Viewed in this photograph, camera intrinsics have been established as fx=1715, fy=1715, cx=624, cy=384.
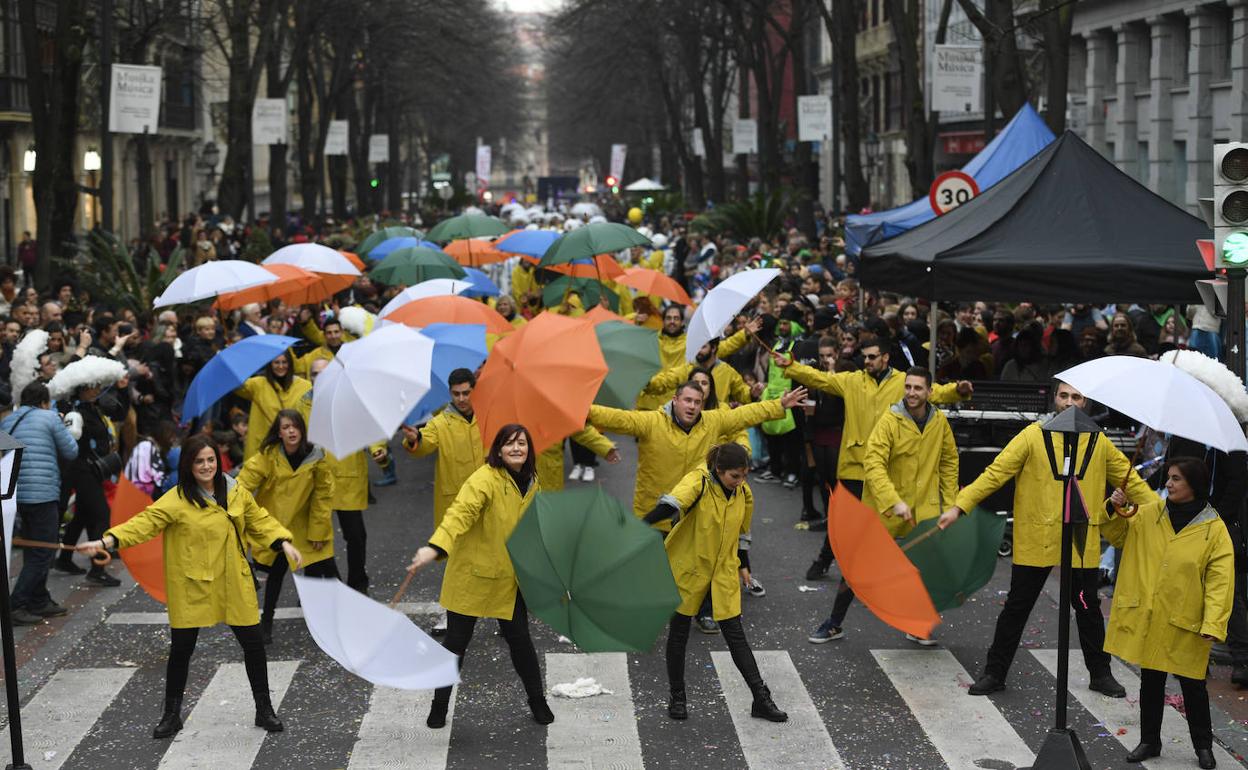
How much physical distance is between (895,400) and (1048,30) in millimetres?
10840

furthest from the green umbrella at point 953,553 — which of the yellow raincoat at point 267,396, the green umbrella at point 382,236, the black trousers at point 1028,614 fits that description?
the green umbrella at point 382,236

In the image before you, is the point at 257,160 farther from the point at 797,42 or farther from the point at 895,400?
the point at 895,400

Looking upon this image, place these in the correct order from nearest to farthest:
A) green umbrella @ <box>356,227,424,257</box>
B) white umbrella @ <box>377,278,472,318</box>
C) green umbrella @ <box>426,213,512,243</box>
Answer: white umbrella @ <box>377,278,472,318</box> → green umbrella @ <box>426,213,512,243</box> → green umbrella @ <box>356,227,424,257</box>

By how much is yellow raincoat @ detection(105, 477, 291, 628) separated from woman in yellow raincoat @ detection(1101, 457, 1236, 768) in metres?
4.37

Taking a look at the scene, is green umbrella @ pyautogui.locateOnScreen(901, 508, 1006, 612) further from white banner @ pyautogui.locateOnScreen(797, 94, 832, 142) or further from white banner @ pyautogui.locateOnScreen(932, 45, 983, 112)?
white banner @ pyautogui.locateOnScreen(797, 94, 832, 142)

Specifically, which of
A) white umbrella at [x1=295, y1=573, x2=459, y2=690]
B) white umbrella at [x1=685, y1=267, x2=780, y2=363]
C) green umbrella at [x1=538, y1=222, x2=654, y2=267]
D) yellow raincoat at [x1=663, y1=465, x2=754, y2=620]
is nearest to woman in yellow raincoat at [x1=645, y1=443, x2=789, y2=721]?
yellow raincoat at [x1=663, y1=465, x2=754, y2=620]

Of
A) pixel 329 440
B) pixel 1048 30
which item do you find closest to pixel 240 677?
pixel 329 440

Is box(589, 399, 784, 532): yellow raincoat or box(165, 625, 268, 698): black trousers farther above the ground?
box(589, 399, 784, 532): yellow raincoat

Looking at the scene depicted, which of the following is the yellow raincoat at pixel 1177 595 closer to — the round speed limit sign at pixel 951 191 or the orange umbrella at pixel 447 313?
the orange umbrella at pixel 447 313

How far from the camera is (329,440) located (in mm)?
8836

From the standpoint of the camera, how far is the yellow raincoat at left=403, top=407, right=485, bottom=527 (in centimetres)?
1065

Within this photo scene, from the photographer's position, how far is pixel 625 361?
11008 millimetres

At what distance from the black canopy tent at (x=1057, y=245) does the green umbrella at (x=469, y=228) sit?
30.2 ft

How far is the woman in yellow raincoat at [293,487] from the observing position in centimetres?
1032
